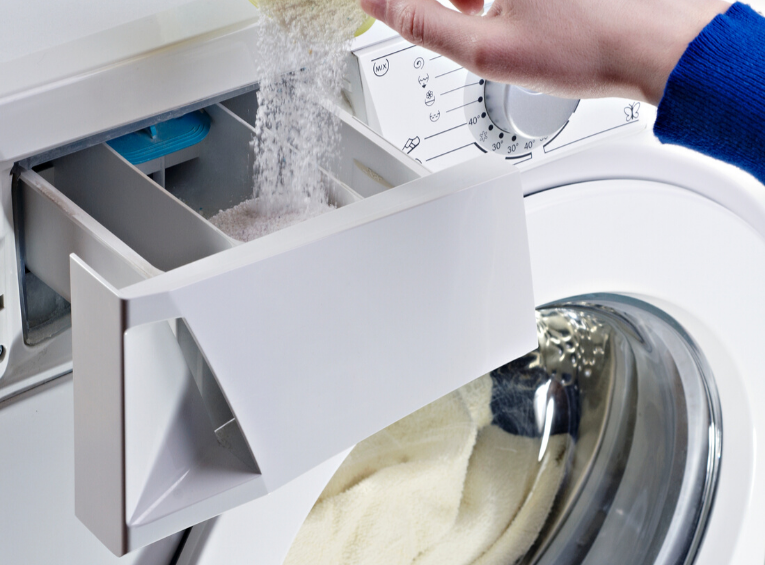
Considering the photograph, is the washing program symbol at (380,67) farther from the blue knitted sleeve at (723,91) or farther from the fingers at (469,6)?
the blue knitted sleeve at (723,91)

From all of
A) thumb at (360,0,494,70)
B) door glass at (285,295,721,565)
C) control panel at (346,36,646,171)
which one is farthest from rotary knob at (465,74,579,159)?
door glass at (285,295,721,565)

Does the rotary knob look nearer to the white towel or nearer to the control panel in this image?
the control panel

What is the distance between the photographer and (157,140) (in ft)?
1.30

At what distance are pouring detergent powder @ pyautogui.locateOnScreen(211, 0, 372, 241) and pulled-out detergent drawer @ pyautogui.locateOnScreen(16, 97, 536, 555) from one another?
0.16 ft

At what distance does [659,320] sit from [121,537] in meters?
0.53

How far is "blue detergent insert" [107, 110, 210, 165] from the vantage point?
0.39 m

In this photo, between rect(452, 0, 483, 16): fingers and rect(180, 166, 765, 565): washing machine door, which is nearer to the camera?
rect(452, 0, 483, 16): fingers

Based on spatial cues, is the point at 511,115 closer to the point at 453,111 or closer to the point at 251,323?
the point at 453,111

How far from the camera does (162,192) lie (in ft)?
1.11

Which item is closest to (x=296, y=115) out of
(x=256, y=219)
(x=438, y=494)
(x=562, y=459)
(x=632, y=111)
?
(x=256, y=219)

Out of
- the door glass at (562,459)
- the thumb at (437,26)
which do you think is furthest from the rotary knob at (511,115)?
the door glass at (562,459)

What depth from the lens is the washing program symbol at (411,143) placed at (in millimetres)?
457

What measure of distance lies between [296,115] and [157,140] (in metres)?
0.08

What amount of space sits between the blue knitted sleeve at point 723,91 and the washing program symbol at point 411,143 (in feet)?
0.46
